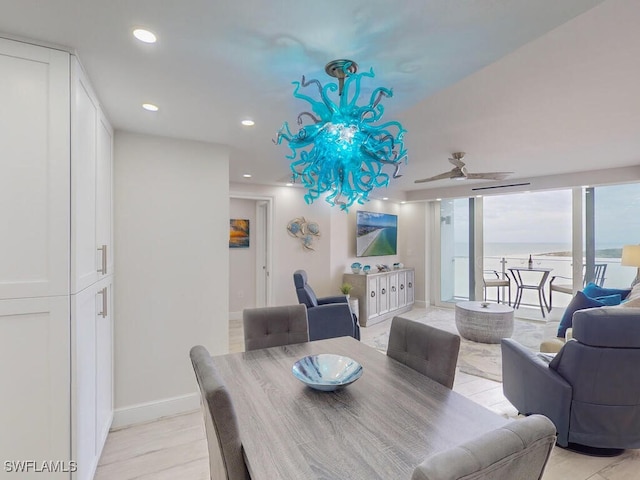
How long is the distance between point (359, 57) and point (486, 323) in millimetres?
4078

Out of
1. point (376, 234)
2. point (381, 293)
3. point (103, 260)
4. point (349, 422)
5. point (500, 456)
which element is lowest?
point (381, 293)

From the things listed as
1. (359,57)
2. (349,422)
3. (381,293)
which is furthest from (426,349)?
(381,293)

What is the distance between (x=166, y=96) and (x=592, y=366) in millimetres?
3235

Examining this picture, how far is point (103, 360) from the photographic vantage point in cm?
222

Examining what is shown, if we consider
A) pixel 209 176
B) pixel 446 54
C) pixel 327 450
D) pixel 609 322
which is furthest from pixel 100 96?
pixel 609 322

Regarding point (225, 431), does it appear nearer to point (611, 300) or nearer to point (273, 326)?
point (273, 326)

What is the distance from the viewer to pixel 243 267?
5867 mm

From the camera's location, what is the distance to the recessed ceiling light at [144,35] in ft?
4.55

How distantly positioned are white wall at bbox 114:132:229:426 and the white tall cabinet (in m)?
0.97

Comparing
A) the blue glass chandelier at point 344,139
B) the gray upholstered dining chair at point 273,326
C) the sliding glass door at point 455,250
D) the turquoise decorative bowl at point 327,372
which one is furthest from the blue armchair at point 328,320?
the sliding glass door at point 455,250

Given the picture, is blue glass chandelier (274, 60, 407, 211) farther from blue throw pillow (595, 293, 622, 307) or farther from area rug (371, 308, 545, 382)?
blue throw pillow (595, 293, 622, 307)

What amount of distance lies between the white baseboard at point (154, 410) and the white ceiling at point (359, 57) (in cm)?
225

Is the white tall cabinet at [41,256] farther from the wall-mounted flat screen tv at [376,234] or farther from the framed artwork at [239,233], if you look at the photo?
the wall-mounted flat screen tv at [376,234]

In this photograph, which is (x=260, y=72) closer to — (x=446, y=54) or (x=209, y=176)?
(x=446, y=54)
